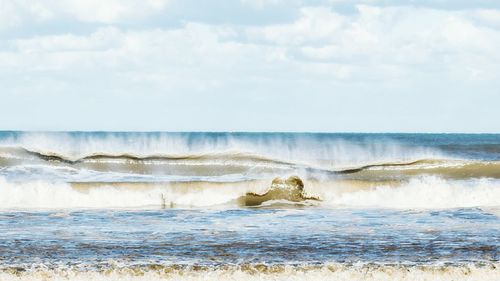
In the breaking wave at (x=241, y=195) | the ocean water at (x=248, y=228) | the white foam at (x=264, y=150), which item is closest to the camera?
the ocean water at (x=248, y=228)

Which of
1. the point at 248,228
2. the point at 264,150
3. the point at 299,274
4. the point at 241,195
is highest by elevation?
the point at 264,150

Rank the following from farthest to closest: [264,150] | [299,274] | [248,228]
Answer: [264,150]
[248,228]
[299,274]

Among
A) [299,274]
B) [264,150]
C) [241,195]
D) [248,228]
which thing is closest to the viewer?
[299,274]

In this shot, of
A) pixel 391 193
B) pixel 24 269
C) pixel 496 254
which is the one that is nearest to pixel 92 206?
pixel 391 193

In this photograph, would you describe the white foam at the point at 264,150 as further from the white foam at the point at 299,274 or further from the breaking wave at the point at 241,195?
the white foam at the point at 299,274

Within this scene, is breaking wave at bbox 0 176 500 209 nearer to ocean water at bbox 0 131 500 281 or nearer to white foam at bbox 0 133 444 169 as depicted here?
ocean water at bbox 0 131 500 281

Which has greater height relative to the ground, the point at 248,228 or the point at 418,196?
the point at 418,196

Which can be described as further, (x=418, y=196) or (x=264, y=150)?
(x=264, y=150)

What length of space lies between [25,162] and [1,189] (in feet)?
41.0

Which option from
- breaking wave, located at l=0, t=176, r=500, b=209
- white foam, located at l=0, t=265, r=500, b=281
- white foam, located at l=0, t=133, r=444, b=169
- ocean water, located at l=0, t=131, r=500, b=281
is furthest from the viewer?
white foam, located at l=0, t=133, r=444, b=169

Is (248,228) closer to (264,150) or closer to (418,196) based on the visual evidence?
(418,196)

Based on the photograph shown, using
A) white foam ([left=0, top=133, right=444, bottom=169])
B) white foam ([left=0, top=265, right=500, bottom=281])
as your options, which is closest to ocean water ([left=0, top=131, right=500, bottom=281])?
white foam ([left=0, top=265, right=500, bottom=281])

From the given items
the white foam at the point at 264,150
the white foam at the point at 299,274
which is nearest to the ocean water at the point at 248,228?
the white foam at the point at 299,274

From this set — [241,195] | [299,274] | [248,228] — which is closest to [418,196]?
[241,195]
